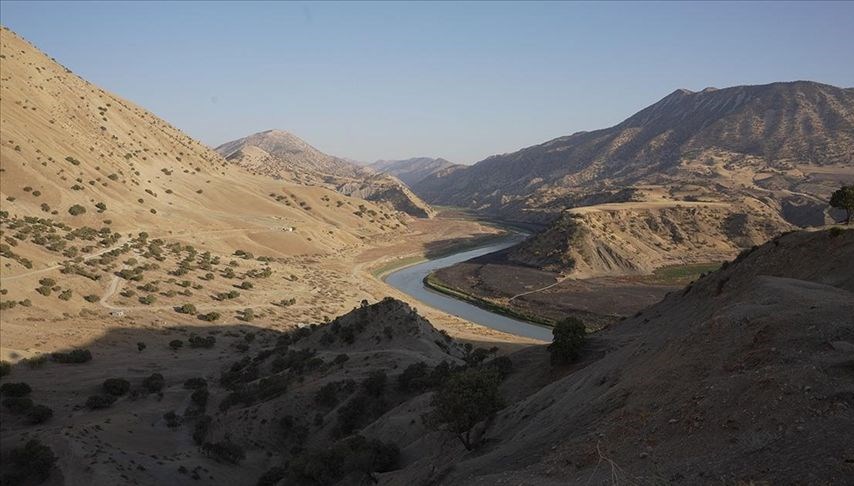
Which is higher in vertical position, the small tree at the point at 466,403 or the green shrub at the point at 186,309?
the small tree at the point at 466,403

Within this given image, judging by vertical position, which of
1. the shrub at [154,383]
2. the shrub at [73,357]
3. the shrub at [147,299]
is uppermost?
the shrub at [147,299]

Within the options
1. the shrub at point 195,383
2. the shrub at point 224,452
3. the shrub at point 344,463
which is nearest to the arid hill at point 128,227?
the shrub at point 195,383

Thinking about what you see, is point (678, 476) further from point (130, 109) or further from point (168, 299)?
point (130, 109)

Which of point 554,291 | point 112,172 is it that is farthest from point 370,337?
point 112,172

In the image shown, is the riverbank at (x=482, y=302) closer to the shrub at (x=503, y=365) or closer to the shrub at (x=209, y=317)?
the shrub at (x=503, y=365)

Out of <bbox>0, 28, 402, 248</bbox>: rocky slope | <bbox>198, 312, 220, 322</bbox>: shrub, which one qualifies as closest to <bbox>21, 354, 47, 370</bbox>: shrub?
<bbox>198, 312, 220, 322</bbox>: shrub

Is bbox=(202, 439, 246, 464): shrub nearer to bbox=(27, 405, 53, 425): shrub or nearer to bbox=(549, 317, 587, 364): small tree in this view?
bbox=(27, 405, 53, 425): shrub
